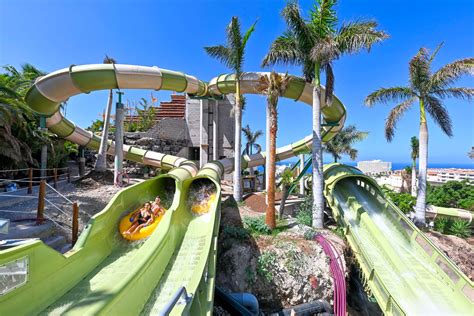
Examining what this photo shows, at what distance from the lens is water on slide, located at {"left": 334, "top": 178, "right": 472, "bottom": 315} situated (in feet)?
19.3

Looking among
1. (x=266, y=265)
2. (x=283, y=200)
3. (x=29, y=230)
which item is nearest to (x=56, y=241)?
(x=29, y=230)

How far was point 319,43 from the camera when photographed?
9594 mm

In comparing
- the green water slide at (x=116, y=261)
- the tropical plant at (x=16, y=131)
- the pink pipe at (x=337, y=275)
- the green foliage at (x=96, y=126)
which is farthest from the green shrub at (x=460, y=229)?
the green foliage at (x=96, y=126)

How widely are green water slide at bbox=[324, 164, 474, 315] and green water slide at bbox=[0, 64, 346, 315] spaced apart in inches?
194

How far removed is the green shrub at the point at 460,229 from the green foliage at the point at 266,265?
1220 cm

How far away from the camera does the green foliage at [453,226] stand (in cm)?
1273

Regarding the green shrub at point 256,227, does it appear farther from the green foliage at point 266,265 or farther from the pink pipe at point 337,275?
Answer: the pink pipe at point 337,275

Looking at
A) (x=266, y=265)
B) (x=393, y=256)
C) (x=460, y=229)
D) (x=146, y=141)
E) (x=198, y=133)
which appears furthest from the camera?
(x=198, y=133)

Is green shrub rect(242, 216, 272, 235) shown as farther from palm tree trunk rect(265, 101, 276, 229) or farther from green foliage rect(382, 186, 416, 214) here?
green foliage rect(382, 186, 416, 214)

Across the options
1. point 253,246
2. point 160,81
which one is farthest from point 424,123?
point 160,81

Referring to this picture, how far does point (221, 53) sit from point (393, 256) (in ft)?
40.9

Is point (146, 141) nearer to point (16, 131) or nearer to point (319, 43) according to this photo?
point (16, 131)

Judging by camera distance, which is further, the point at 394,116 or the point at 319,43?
the point at 394,116

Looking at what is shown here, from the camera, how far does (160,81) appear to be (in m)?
12.0
